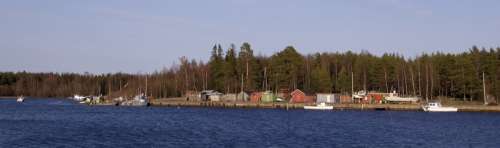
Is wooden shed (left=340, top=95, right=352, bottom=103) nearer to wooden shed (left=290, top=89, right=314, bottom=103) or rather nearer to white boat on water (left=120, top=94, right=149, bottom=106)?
wooden shed (left=290, top=89, right=314, bottom=103)

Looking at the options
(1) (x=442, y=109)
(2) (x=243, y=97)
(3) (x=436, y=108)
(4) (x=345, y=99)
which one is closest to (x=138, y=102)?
(2) (x=243, y=97)

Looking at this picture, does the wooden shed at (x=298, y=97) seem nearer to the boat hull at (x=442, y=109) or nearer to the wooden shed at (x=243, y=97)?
the wooden shed at (x=243, y=97)

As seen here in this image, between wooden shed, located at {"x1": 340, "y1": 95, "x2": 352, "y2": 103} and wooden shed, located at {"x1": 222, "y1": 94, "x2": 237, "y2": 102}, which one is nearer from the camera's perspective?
wooden shed, located at {"x1": 340, "y1": 95, "x2": 352, "y2": 103}

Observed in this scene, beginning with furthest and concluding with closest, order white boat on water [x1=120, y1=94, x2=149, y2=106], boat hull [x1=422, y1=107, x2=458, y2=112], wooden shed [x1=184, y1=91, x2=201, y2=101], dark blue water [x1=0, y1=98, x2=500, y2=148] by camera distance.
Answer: wooden shed [x1=184, y1=91, x2=201, y2=101] → white boat on water [x1=120, y1=94, x2=149, y2=106] → boat hull [x1=422, y1=107, x2=458, y2=112] → dark blue water [x1=0, y1=98, x2=500, y2=148]

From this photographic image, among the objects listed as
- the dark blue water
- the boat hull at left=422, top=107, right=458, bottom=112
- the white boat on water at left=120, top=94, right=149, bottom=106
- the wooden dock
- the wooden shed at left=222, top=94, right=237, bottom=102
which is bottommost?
the dark blue water

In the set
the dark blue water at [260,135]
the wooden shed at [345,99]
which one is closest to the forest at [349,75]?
the wooden shed at [345,99]

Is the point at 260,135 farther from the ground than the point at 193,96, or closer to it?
closer to it

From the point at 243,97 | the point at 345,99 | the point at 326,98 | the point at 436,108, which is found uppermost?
the point at 243,97

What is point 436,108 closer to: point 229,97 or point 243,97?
point 243,97

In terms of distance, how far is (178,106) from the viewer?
117562 mm

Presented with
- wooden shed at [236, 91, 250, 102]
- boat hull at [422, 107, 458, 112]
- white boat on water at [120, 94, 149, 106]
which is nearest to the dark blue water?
boat hull at [422, 107, 458, 112]

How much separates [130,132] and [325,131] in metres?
16.2

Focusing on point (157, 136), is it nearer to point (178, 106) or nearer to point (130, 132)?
point (130, 132)

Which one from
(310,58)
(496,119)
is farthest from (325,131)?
(310,58)
